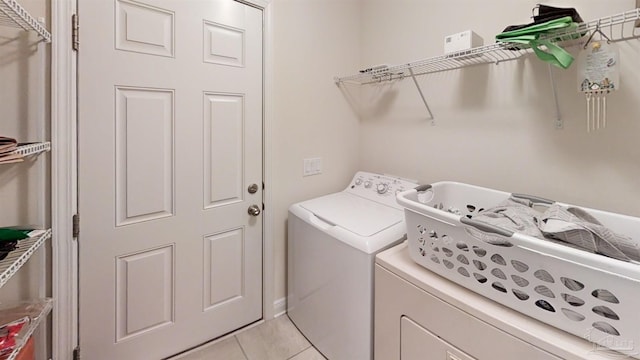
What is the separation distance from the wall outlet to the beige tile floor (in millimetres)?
1083

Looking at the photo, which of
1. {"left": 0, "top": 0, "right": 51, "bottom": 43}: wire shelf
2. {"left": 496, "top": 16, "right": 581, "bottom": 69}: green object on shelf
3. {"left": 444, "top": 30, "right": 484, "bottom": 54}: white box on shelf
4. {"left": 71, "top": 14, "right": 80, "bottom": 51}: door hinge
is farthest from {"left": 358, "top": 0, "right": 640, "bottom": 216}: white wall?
{"left": 0, "top": 0, "right": 51, "bottom": 43}: wire shelf

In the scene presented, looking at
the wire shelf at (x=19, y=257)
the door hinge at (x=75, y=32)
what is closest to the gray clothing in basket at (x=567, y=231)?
the wire shelf at (x=19, y=257)

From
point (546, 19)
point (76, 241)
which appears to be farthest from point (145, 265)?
point (546, 19)

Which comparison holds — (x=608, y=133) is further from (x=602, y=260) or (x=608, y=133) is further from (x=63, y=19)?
(x=63, y=19)

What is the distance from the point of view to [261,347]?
5.80ft

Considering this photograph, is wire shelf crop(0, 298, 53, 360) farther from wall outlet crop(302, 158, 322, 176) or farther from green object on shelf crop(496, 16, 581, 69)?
green object on shelf crop(496, 16, 581, 69)

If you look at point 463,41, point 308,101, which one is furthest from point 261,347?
point 463,41

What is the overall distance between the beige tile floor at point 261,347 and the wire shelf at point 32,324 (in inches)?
28.7

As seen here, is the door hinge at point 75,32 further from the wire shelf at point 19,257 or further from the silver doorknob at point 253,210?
the silver doorknob at point 253,210

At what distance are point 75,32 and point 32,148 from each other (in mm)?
553

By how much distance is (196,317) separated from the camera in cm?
172

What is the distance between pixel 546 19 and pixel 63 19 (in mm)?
1935

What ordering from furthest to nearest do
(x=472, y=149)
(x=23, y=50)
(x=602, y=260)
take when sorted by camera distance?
(x=472, y=149) < (x=23, y=50) < (x=602, y=260)

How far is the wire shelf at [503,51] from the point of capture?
3.26 feet
